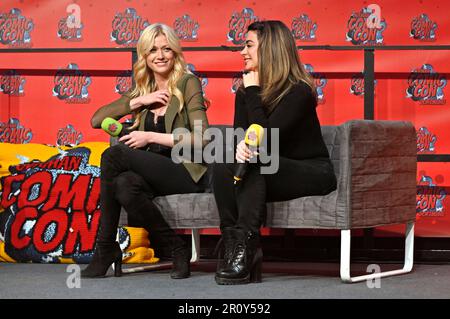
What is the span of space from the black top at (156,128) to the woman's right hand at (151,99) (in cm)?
5

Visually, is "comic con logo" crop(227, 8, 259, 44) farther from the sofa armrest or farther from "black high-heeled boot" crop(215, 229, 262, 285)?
"black high-heeled boot" crop(215, 229, 262, 285)

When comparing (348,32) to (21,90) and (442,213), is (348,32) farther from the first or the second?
(21,90)

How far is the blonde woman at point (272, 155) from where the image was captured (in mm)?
2762

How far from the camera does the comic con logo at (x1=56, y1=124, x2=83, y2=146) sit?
420cm

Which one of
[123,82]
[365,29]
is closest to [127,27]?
[123,82]

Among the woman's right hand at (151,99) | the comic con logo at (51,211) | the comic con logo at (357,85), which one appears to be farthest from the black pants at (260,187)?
the comic con logo at (357,85)

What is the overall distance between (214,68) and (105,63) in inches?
23.1

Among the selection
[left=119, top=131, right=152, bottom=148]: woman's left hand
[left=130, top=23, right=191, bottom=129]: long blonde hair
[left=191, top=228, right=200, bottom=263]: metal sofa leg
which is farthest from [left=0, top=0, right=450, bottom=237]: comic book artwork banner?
[left=119, top=131, right=152, bottom=148]: woman's left hand

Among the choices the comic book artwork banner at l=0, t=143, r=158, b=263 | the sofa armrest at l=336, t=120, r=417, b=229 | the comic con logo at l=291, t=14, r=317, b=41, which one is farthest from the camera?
the comic con logo at l=291, t=14, r=317, b=41

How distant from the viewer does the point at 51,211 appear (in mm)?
3535

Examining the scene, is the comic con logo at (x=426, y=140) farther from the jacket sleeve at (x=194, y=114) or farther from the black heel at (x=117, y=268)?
the black heel at (x=117, y=268)

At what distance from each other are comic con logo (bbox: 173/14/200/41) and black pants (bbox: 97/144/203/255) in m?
1.27

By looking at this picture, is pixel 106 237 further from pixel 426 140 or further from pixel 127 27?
pixel 426 140

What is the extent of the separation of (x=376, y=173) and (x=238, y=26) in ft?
4.75
